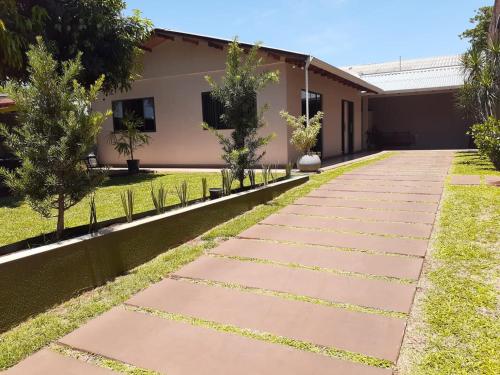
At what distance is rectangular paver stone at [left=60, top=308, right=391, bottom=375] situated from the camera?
6.97ft

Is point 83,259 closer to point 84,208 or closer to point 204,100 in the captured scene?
point 84,208

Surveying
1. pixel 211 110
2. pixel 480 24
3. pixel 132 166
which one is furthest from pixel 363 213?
pixel 480 24

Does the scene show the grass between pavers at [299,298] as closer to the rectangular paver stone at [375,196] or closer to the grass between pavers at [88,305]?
the grass between pavers at [88,305]

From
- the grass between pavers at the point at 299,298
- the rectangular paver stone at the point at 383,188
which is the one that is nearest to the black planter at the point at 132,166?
the rectangular paver stone at the point at 383,188

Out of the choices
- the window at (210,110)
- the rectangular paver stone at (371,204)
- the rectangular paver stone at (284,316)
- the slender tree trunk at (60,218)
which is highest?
the window at (210,110)

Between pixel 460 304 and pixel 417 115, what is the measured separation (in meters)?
21.3

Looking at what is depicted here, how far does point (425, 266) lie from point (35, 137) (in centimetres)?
376

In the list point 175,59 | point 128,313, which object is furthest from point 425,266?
point 175,59

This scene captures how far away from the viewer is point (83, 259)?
128 inches

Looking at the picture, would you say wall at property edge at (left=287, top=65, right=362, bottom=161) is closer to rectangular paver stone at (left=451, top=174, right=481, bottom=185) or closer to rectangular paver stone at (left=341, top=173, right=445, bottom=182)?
rectangular paver stone at (left=341, top=173, right=445, bottom=182)

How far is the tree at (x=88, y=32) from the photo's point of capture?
955 centimetres

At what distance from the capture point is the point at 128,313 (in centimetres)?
283

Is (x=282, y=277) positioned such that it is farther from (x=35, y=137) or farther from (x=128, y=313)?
(x=35, y=137)

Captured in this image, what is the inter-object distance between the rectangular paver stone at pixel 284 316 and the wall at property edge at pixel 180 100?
8.87m
